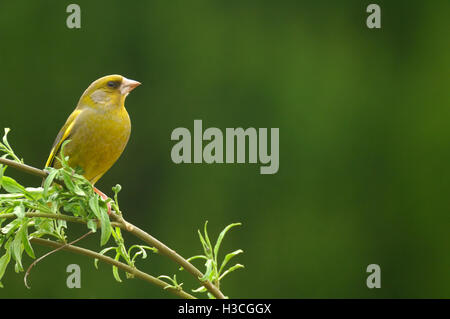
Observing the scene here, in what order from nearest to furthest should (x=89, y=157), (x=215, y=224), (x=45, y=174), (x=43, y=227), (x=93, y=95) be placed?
(x=45, y=174)
(x=43, y=227)
(x=89, y=157)
(x=93, y=95)
(x=215, y=224)

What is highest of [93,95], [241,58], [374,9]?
[374,9]

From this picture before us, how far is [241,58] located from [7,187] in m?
3.36

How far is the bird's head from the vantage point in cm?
193

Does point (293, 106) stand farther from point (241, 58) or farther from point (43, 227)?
point (43, 227)

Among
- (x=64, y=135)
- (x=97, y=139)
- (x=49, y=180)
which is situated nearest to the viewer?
(x=49, y=180)

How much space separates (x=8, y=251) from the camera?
106 centimetres

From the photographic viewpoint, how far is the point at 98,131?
1851 millimetres

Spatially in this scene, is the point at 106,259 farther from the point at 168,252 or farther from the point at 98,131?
the point at 98,131

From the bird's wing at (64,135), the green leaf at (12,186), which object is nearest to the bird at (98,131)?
the bird's wing at (64,135)

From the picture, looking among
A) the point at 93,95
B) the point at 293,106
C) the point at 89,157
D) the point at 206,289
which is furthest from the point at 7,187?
the point at 293,106

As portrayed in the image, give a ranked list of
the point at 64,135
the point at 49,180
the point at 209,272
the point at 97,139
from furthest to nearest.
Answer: the point at 64,135 → the point at 97,139 → the point at 209,272 → the point at 49,180

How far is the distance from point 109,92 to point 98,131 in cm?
15

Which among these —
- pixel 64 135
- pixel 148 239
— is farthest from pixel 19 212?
pixel 64 135

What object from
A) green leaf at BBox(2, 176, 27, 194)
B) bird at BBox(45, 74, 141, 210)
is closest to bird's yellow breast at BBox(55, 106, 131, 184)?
bird at BBox(45, 74, 141, 210)
